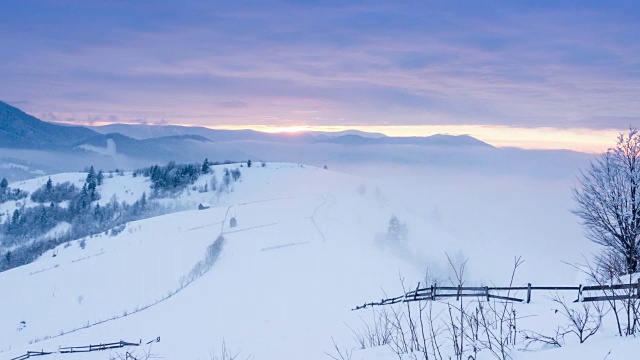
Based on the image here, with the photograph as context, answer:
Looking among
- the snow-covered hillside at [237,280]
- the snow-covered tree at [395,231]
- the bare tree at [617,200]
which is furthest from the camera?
the snow-covered tree at [395,231]

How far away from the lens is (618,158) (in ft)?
83.0

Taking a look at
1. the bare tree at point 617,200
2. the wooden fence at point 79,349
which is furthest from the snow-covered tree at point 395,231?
the wooden fence at point 79,349

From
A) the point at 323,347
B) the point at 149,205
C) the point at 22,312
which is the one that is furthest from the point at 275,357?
the point at 149,205

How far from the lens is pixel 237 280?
169 ft

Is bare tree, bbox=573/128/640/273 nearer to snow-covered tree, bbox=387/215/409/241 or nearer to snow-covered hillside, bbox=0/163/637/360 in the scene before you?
snow-covered hillside, bbox=0/163/637/360

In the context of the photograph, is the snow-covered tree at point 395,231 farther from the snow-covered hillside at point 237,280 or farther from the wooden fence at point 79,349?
the wooden fence at point 79,349

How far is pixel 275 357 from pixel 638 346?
12.9 meters

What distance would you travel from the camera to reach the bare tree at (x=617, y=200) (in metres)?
23.7

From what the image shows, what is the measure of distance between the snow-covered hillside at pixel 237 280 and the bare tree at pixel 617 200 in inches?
330

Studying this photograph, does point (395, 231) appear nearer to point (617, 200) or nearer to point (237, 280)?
point (237, 280)

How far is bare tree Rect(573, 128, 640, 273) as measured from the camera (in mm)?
23672

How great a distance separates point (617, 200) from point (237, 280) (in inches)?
1459

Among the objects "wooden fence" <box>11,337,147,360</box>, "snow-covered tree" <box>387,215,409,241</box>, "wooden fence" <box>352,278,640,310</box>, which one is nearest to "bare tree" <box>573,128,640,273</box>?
"wooden fence" <box>352,278,640,310</box>

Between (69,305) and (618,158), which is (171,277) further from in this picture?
(618,158)
